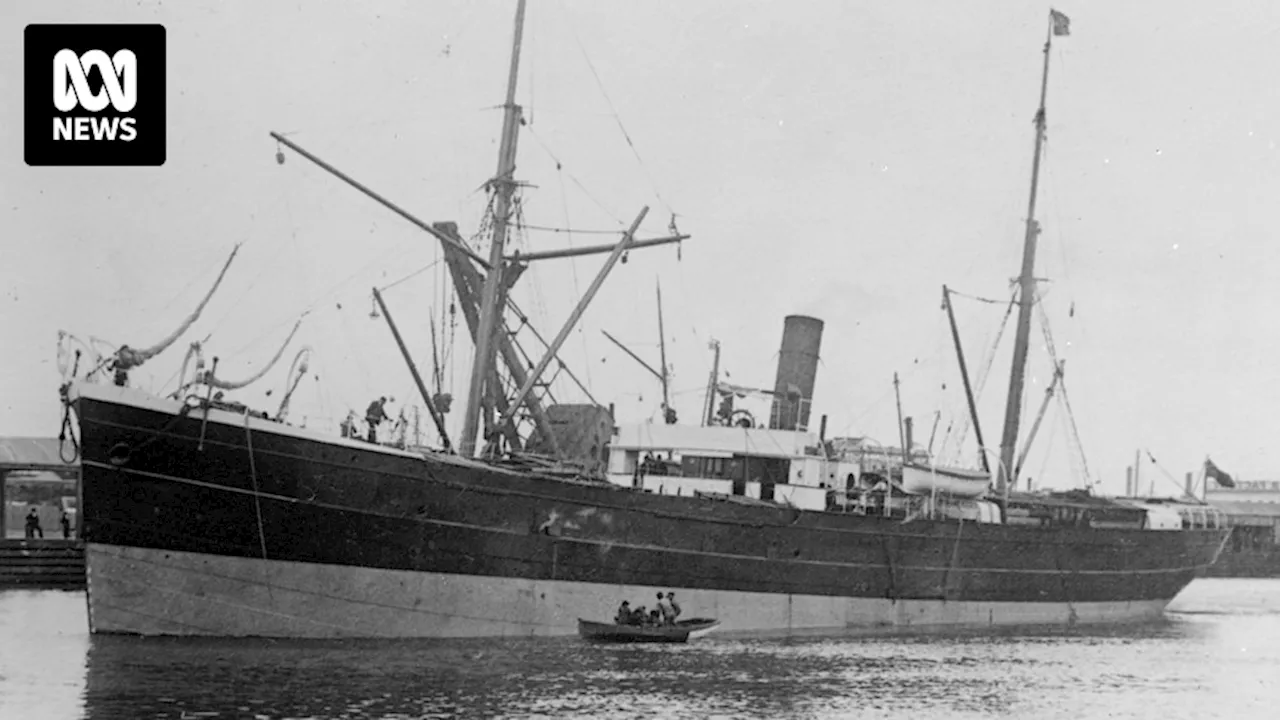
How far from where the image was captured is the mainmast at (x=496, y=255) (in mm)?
33500

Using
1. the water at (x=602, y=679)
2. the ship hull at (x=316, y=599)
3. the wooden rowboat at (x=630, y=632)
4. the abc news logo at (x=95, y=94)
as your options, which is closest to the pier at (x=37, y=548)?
the water at (x=602, y=679)

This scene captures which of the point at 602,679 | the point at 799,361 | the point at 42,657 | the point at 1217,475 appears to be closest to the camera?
the point at 602,679

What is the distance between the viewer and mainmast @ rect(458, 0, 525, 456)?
1319 inches

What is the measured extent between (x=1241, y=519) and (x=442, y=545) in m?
83.8

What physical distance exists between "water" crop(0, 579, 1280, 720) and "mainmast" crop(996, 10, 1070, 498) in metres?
11.1

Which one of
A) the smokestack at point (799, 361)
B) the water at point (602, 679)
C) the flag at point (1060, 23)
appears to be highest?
the flag at point (1060, 23)

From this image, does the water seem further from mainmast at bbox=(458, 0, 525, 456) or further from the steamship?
mainmast at bbox=(458, 0, 525, 456)

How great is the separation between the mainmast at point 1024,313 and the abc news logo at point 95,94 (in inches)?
1302

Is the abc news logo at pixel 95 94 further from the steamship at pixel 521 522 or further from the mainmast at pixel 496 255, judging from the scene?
the mainmast at pixel 496 255

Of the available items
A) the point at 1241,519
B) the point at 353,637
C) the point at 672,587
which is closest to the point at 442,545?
the point at 353,637

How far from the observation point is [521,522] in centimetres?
3086

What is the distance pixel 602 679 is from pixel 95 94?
1308 cm

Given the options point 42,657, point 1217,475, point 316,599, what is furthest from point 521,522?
point 1217,475

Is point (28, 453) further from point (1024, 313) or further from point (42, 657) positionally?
point (1024, 313)
